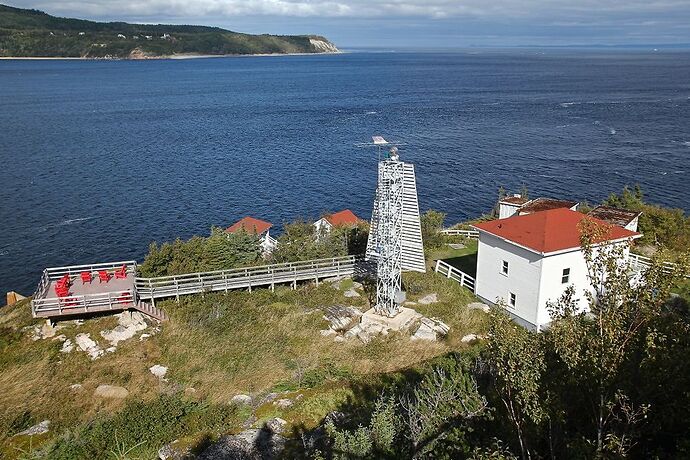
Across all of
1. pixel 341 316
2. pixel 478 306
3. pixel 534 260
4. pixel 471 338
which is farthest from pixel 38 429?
pixel 534 260

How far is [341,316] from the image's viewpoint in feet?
77.7

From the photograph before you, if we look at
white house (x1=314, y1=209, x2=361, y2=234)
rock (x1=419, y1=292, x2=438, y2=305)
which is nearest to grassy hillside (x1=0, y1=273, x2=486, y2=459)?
rock (x1=419, y1=292, x2=438, y2=305)

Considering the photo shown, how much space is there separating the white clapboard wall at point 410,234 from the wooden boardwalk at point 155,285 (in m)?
2.43

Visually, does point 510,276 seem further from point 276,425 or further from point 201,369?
point 201,369

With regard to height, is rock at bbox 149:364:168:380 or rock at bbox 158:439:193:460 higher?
rock at bbox 158:439:193:460

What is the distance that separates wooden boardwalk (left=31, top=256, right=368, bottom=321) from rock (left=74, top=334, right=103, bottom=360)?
119cm

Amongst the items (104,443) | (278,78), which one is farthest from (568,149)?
(278,78)

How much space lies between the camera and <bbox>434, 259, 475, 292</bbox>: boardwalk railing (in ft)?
88.3

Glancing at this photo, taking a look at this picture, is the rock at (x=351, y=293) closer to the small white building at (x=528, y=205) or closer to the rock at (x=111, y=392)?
the rock at (x=111, y=392)

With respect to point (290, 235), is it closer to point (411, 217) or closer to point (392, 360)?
point (411, 217)

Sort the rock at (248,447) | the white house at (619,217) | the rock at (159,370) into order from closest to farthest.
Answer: the rock at (248,447), the rock at (159,370), the white house at (619,217)

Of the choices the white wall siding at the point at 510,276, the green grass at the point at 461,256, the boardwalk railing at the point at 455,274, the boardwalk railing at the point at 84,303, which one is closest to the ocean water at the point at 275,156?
the boardwalk railing at the point at 84,303

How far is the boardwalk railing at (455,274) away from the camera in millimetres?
26906

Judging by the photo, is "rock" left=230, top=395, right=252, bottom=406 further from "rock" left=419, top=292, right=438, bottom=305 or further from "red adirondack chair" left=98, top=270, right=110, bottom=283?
Answer: "red adirondack chair" left=98, top=270, right=110, bottom=283
